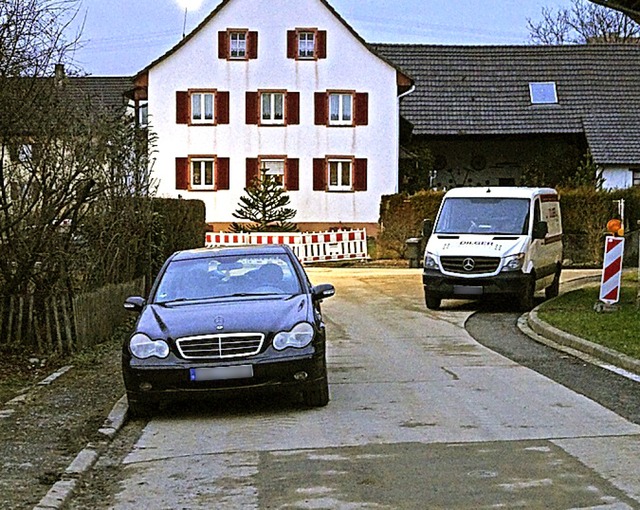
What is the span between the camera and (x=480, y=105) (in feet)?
179

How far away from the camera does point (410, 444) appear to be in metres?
9.18

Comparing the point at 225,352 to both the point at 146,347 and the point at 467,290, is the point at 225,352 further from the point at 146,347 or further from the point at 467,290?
the point at 467,290

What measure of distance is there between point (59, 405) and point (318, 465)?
4.02 m

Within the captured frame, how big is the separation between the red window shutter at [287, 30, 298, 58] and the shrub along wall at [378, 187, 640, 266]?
16.0 metres

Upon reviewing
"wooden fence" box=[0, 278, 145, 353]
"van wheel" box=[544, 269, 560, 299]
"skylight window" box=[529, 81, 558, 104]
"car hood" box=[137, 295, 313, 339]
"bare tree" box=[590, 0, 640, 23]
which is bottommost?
"van wheel" box=[544, 269, 560, 299]

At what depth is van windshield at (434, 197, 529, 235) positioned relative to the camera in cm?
2245

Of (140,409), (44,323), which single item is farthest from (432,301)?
(140,409)

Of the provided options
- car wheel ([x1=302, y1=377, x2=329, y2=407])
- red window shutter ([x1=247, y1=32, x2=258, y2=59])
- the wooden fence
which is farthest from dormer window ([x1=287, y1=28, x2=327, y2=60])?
car wheel ([x1=302, y1=377, x2=329, y2=407])

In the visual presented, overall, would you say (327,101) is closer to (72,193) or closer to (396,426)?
(72,193)

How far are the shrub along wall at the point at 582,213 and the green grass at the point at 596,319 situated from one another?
11.7 meters

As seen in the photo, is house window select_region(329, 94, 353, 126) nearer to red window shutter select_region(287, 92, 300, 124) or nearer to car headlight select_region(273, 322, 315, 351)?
red window shutter select_region(287, 92, 300, 124)

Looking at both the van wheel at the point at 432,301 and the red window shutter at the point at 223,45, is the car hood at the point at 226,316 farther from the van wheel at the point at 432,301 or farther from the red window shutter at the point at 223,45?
the red window shutter at the point at 223,45

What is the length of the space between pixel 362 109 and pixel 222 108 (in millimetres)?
5998

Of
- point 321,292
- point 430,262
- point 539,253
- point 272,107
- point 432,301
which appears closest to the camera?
point 321,292
